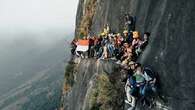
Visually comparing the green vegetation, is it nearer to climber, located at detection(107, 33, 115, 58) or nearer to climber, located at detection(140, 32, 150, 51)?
climber, located at detection(107, 33, 115, 58)

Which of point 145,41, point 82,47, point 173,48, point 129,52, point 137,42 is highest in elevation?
point 173,48

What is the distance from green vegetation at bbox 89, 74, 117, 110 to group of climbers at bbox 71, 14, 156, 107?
5.64 feet

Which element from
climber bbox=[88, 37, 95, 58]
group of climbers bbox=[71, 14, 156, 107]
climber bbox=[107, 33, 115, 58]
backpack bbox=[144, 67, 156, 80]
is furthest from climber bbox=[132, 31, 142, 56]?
climber bbox=[88, 37, 95, 58]

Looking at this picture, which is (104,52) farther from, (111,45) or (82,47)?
(82,47)

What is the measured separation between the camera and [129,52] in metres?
35.1

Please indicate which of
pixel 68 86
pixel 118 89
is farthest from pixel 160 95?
pixel 68 86

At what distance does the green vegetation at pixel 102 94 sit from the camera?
121ft

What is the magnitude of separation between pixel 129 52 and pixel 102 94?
4.08 metres

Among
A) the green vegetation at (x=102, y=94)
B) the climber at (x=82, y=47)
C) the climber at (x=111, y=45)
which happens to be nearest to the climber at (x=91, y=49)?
the climber at (x=82, y=47)

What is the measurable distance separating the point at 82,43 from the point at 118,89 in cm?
1462

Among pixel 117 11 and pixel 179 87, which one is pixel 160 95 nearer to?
pixel 179 87

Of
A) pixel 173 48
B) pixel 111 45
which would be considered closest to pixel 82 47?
pixel 111 45

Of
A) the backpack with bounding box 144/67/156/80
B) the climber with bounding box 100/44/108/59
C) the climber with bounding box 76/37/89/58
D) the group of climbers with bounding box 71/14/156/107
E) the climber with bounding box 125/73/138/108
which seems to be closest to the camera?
the backpack with bounding box 144/67/156/80

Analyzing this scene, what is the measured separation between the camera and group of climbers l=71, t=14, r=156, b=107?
29.7 meters
